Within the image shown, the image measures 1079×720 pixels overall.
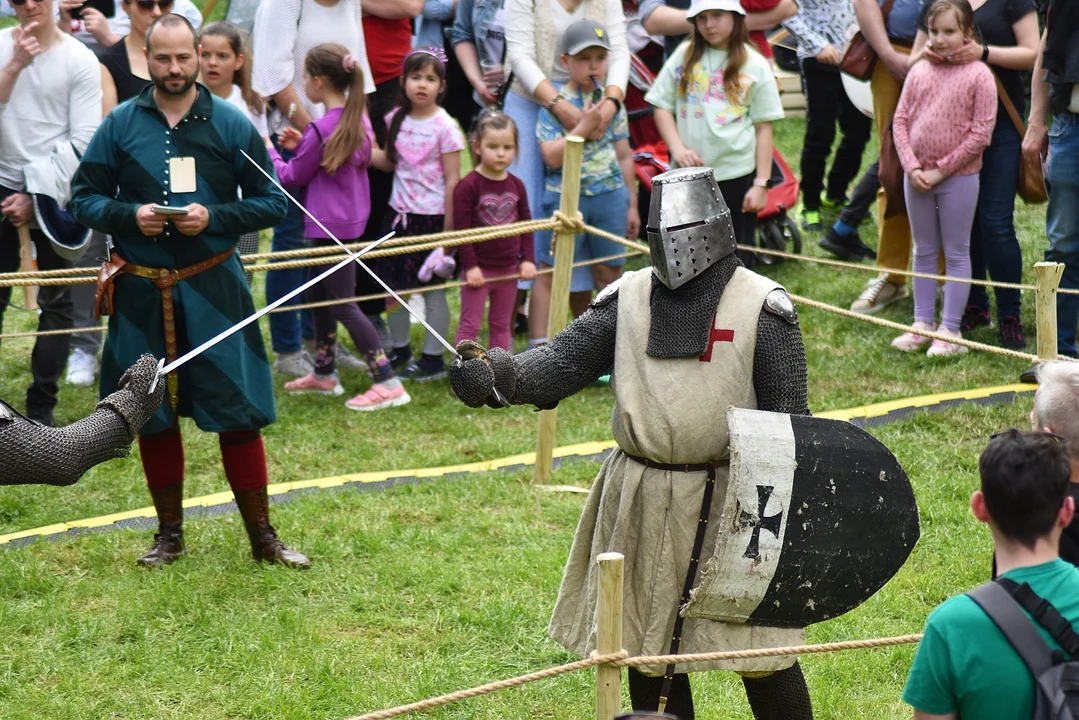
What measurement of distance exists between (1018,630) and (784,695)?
1.19m

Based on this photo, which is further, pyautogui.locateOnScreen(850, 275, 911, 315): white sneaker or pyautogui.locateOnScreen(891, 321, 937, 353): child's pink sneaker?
pyautogui.locateOnScreen(850, 275, 911, 315): white sneaker

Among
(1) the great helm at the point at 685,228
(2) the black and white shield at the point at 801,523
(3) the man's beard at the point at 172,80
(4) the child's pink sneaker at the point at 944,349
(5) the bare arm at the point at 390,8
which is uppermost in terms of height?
(5) the bare arm at the point at 390,8

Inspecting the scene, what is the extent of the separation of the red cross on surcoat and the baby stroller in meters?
5.27

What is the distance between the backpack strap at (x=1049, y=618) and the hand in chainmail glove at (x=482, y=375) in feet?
4.77

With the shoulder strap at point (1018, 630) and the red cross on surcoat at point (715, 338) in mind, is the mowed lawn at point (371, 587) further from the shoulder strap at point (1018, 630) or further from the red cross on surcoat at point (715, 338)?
the shoulder strap at point (1018, 630)

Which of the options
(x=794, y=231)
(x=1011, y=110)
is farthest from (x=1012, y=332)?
(x=794, y=231)

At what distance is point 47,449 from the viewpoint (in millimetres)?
3385

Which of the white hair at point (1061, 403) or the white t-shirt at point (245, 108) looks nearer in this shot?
the white hair at point (1061, 403)

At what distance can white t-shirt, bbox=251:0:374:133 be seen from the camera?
716cm

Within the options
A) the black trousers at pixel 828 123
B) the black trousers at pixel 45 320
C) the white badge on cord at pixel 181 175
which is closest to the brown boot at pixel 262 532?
the white badge on cord at pixel 181 175

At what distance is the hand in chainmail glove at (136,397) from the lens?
3.51 meters

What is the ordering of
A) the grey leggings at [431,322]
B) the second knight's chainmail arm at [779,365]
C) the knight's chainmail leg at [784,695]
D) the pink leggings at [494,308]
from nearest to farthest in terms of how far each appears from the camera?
the second knight's chainmail arm at [779,365] < the knight's chainmail leg at [784,695] < the pink leggings at [494,308] < the grey leggings at [431,322]

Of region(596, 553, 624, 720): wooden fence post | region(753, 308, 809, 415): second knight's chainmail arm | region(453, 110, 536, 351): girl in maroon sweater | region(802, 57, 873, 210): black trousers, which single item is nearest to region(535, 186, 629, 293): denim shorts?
region(453, 110, 536, 351): girl in maroon sweater

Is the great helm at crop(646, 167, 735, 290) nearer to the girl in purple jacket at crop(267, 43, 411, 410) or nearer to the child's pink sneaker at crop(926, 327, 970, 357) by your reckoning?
the girl in purple jacket at crop(267, 43, 411, 410)
